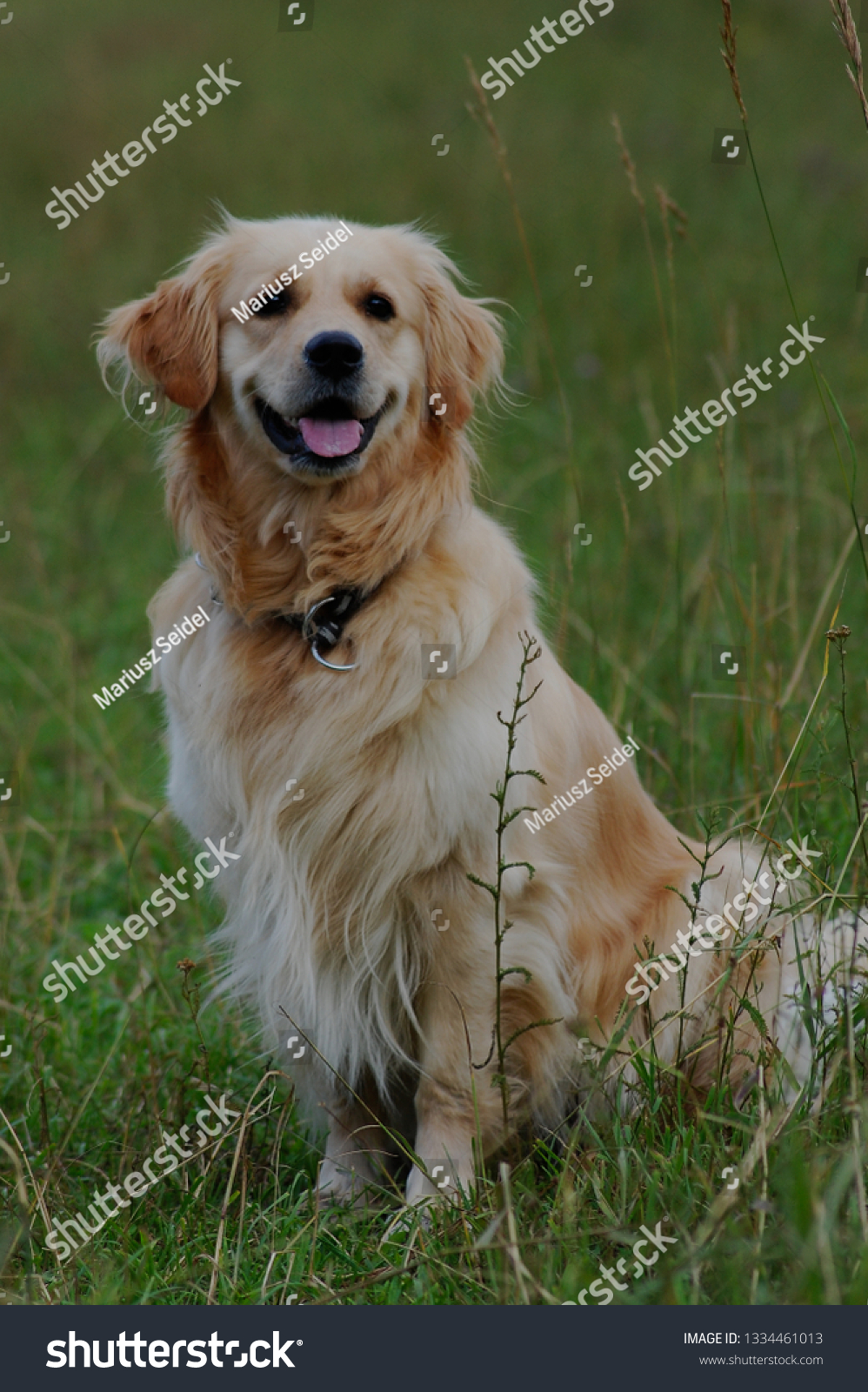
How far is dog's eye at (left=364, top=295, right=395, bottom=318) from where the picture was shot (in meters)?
2.91

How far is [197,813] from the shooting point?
2867mm

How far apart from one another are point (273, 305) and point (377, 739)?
103cm

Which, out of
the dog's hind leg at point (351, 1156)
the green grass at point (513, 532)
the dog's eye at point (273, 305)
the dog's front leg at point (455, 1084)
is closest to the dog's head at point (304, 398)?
the dog's eye at point (273, 305)

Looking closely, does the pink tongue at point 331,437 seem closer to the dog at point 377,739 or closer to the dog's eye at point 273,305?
the dog at point 377,739

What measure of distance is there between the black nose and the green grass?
603mm

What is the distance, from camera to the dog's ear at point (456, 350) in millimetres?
2992

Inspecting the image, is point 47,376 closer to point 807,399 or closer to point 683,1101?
point 807,399

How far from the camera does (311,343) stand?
2727 millimetres

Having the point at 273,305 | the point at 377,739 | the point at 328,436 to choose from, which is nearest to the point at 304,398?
the point at 328,436

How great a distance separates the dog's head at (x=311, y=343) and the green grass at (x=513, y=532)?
37 centimetres

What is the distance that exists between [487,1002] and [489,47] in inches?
414

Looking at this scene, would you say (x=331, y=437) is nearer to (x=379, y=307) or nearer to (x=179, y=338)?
(x=379, y=307)

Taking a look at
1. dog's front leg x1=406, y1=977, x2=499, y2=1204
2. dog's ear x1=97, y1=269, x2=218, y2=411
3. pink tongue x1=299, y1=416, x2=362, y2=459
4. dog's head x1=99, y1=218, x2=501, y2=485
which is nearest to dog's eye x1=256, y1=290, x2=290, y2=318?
dog's head x1=99, y1=218, x2=501, y2=485

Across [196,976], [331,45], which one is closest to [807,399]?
[196,976]
